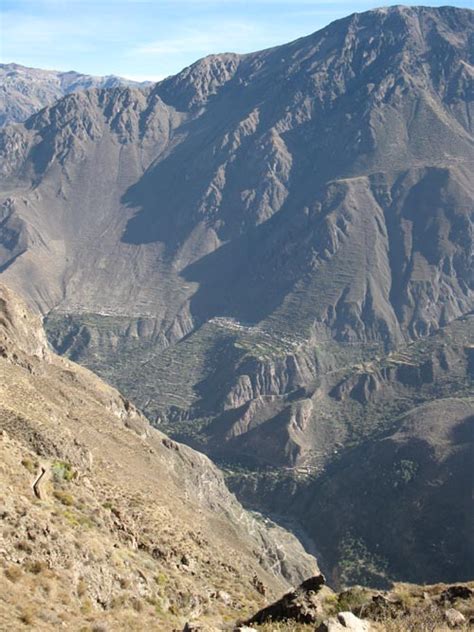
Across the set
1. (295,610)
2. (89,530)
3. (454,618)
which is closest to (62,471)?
(89,530)

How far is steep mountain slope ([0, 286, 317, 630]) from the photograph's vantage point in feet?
91.1

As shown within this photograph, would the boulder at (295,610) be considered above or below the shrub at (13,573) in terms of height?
below

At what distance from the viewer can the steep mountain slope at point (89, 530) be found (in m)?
27.8

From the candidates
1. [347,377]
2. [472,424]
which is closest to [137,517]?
[472,424]

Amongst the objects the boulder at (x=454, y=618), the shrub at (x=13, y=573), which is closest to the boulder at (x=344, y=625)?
the boulder at (x=454, y=618)

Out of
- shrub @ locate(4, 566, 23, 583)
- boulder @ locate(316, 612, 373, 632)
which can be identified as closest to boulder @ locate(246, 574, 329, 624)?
boulder @ locate(316, 612, 373, 632)

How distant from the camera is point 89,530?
34.3m

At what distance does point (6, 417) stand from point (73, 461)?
5186 millimetres

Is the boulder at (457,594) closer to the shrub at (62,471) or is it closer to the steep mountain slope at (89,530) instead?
the steep mountain slope at (89,530)

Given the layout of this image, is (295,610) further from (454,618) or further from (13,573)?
(13,573)

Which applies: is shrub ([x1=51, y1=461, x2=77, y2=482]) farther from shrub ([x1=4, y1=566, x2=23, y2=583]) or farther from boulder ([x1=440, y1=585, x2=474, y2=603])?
boulder ([x1=440, y1=585, x2=474, y2=603])

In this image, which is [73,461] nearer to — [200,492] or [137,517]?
[137,517]

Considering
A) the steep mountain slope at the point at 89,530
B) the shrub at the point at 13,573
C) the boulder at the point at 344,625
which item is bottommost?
the steep mountain slope at the point at 89,530

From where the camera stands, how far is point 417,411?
149 meters
